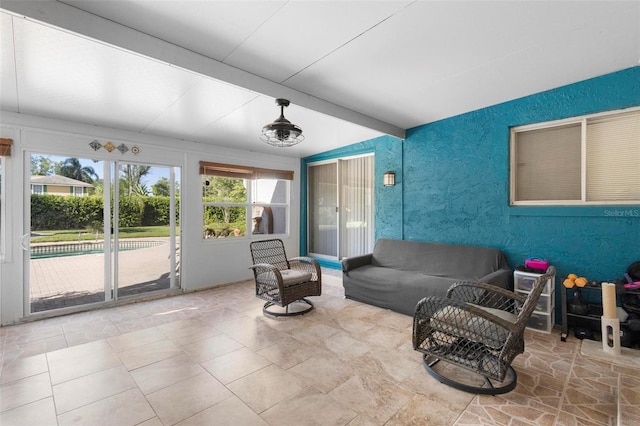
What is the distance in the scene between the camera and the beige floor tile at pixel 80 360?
2.30 metres

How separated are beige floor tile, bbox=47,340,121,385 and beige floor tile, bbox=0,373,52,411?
0.07 meters

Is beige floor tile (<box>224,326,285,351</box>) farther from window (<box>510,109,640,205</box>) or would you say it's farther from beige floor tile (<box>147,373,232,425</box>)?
window (<box>510,109,640,205</box>)

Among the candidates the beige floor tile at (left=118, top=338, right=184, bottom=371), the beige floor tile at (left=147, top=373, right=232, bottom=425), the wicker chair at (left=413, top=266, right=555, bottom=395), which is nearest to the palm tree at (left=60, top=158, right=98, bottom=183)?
the beige floor tile at (left=118, top=338, right=184, bottom=371)

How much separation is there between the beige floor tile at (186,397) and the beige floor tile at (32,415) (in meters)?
0.55

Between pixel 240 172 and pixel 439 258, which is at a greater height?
pixel 240 172

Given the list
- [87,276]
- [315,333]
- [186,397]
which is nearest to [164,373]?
[186,397]

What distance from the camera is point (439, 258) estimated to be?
3891mm

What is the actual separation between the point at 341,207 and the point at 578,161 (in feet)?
11.6

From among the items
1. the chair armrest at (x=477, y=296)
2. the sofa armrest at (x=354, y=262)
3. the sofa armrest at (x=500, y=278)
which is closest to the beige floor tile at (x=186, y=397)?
the chair armrest at (x=477, y=296)

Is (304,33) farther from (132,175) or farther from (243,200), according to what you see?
(243,200)

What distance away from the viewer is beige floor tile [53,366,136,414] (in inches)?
76.8

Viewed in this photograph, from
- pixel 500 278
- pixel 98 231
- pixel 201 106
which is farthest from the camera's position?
pixel 98 231

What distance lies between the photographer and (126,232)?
4168 millimetres

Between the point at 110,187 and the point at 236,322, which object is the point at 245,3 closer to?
the point at 236,322
